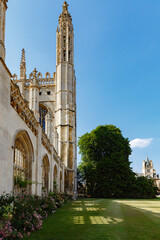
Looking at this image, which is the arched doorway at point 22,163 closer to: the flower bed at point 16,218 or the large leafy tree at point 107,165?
the flower bed at point 16,218

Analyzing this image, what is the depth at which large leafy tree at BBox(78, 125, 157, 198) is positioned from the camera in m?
29.1

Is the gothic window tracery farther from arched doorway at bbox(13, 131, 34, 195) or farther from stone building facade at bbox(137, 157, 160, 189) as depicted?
stone building facade at bbox(137, 157, 160, 189)

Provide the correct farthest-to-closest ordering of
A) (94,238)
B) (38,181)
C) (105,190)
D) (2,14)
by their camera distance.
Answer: (105,190)
(38,181)
(2,14)
(94,238)

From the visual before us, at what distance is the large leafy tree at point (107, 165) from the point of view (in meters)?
29.1

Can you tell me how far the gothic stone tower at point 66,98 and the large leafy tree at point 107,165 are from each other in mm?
3032

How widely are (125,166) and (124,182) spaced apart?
6.51 feet

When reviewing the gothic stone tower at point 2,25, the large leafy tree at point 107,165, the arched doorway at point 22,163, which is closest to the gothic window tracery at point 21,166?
the arched doorway at point 22,163

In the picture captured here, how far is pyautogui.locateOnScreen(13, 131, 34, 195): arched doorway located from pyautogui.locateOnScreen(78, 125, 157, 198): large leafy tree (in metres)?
21.3

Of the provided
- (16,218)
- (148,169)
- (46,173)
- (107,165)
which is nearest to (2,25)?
(16,218)

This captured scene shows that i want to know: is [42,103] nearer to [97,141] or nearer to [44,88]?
[44,88]

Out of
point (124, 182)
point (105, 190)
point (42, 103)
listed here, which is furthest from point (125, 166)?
point (42, 103)

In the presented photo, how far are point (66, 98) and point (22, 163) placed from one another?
68.9ft

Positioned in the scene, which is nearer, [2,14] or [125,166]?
[2,14]

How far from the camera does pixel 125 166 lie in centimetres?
2941
